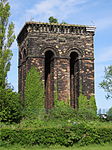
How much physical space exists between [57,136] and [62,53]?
45.8ft

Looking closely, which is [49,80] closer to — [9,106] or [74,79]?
[74,79]

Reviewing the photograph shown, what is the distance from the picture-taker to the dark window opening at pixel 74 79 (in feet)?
101

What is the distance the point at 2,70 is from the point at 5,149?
11.0 meters

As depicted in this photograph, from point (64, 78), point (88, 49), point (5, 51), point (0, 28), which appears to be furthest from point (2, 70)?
point (88, 49)

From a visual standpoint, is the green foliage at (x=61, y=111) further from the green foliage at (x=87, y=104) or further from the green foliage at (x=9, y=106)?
the green foliage at (x=9, y=106)

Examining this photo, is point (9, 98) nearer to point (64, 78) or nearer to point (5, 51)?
point (5, 51)

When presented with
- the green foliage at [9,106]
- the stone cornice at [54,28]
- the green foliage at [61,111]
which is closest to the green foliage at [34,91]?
the green foliage at [61,111]

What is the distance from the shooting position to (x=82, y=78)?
29859mm

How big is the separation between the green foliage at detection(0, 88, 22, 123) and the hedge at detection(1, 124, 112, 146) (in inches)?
230

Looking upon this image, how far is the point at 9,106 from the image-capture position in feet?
76.2

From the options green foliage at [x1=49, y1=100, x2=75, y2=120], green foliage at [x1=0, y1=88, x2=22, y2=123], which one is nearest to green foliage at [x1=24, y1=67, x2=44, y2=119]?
green foliage at [x1=49, y1=100, x2=75, y2=120]

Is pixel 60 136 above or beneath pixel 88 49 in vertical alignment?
beneath

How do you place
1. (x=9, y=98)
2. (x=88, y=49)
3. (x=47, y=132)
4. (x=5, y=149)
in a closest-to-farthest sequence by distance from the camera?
1. (x=5, y=149)
2. (x=47, y=132)
3. (x=9, y=98)
4. (x=88, y=49)

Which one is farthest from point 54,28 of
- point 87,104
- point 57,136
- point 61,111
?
point 57,136
